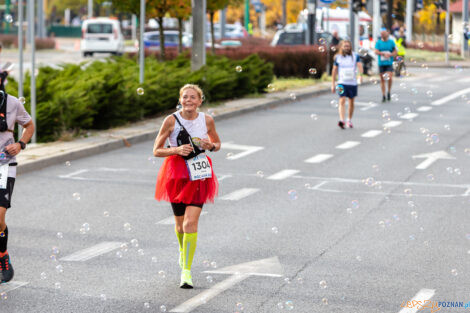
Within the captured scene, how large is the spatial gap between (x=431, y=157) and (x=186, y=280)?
8.68 m

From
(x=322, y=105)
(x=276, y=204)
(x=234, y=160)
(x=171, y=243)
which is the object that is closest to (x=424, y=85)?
(x=322, y=105)

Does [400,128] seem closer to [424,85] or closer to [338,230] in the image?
[338,230]

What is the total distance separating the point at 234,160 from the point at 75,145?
8.17 feet

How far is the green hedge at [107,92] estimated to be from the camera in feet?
54.7

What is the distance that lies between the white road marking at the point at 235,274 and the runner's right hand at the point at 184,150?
976 millimetres

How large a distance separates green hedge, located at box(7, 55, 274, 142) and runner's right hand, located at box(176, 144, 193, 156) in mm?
9211

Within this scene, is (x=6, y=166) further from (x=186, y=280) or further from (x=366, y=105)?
(x=366, y=105)

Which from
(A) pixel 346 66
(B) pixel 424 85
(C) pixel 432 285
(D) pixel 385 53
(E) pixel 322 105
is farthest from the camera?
(B) pixel 424 85

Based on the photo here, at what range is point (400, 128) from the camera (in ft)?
64.5

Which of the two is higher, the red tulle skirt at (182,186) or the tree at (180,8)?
the tree at (180,8)

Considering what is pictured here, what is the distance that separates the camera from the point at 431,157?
1540 centimetres

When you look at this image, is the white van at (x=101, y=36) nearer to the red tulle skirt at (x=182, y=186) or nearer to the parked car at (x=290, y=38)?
the parked car at (x=290, y=38)

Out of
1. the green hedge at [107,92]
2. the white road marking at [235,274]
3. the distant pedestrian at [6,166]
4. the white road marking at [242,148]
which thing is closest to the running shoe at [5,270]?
the distant pedestrian at [6,166]

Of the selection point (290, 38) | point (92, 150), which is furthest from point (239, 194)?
point (290, 38)
